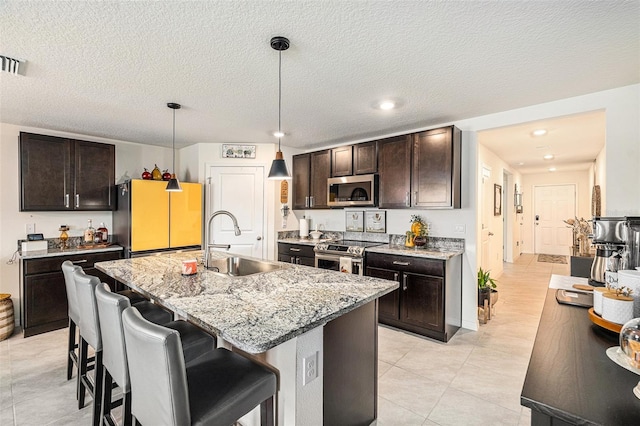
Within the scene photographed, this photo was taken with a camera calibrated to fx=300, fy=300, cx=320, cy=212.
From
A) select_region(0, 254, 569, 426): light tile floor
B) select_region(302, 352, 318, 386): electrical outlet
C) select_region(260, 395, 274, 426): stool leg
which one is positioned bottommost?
select_region(0, 254, 569, 426): light tile floor

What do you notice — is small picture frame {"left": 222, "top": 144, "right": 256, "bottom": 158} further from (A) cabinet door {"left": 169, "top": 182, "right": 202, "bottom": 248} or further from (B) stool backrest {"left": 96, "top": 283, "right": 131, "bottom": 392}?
(B) stool backrest {"left": 96, "top": 283, "right": 131, "bottom": 392}

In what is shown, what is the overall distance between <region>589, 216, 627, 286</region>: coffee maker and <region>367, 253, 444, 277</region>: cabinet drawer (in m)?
1.36

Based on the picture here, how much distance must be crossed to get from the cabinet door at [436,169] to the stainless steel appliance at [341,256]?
92 cm

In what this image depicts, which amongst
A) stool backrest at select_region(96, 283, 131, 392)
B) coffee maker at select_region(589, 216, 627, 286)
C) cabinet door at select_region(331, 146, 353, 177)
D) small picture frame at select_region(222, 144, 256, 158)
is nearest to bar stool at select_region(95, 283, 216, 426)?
stool backrest at select_region(96, 283, 131, 392)

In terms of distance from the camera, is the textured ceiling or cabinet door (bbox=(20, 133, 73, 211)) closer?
the textured ceiling

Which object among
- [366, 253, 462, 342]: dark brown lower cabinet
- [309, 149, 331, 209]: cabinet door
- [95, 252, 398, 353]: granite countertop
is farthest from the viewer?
[309, 149, 331, 209]: cabinet door

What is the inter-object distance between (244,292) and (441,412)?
1.63 m

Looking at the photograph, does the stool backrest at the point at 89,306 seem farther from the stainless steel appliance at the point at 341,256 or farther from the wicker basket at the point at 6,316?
the stainless steel appliance at the point at 341,256

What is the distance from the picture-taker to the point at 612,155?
2617 mm

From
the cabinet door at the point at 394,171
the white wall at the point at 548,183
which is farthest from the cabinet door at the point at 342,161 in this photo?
the white wall at the point at 548,183

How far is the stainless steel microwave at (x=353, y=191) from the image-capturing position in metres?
3.99

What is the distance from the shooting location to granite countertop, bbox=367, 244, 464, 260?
319 centimetres

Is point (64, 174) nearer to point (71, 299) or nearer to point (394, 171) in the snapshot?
point (71, 299)

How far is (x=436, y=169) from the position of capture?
3.42 metres
